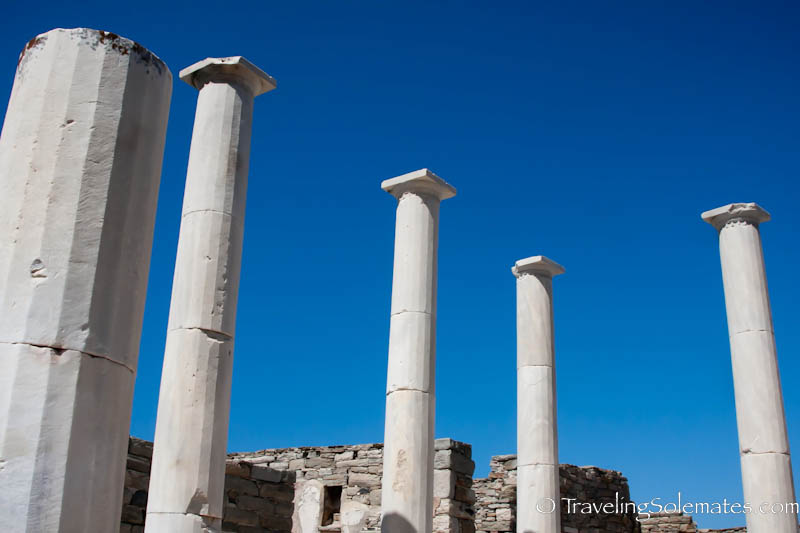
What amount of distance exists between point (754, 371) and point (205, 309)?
13217 mm

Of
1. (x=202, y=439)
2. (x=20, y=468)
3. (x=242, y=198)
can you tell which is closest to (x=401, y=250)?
(x=242, y=198)

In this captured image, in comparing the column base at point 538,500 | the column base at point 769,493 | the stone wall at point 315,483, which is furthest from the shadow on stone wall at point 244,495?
the column base at point 769,493

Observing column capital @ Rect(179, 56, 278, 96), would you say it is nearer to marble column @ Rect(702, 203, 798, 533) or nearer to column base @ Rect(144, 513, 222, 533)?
column base @ Rect(144, 513, 222, 533)

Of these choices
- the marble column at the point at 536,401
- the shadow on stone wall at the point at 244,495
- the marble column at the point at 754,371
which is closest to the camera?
the shadow on stone wall at the point at 244,495

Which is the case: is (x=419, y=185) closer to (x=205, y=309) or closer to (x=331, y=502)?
(x=205, y=309)

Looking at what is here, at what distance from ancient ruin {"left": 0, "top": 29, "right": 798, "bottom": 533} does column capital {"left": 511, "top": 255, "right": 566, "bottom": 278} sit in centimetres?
5

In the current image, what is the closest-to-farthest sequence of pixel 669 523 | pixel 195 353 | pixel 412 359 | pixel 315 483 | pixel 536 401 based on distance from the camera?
pixel 195 353
pixel 412 359
pixel 536 401
pixel 315 483
pixel 669 523

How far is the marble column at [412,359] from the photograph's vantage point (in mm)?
16250

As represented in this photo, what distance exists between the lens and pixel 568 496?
2673 cm

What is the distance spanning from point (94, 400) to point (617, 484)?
26.2m

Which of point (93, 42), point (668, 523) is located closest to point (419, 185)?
point (93, 42)

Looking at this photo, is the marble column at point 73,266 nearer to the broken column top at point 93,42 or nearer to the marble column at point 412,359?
the broken column top at point 93,42

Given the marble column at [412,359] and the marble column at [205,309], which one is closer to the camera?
the marble column at [205,309]

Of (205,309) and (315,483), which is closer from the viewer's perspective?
(205,309)
